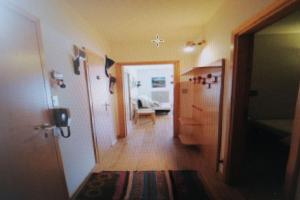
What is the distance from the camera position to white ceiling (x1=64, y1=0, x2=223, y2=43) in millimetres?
1756

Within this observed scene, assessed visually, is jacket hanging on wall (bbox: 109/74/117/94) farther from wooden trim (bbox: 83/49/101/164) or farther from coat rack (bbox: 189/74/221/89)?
coat rack (bbox: 189/74/221/89)

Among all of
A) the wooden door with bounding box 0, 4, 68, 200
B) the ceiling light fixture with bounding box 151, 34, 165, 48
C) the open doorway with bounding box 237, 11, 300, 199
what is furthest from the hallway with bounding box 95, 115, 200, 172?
the ceiling light fixture with bounding box 151, 34, 165, 48

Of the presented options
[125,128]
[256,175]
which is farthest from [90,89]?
[256,175]

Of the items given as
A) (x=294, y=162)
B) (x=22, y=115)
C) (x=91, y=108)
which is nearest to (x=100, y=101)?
(x=91, y=108)

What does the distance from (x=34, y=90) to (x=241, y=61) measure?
1.97m

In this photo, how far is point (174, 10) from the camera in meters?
1.94

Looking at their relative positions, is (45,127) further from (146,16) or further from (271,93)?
(271,93)

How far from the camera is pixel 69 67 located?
1729mm

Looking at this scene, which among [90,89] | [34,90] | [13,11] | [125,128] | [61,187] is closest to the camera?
[13,11]

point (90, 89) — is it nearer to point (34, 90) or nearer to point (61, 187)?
point (34, 90)

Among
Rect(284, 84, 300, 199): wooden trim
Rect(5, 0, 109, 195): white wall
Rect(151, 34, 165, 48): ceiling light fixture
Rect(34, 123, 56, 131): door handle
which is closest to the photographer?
Rect(284, 84, 300, 199): wooden trim

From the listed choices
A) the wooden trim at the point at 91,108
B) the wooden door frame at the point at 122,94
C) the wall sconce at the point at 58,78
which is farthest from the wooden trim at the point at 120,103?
the wall sconce at the point at 58,78

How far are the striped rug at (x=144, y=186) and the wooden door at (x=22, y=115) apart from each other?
0.58 meters

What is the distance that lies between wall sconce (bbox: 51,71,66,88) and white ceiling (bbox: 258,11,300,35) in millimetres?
2524
